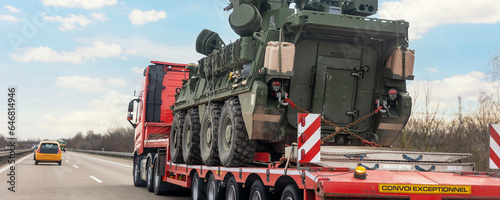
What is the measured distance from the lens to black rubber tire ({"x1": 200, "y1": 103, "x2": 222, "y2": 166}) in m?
11.7

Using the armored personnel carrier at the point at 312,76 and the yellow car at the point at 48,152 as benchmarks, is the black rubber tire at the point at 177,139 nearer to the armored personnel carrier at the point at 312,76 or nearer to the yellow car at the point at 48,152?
the armored personnel carrier at the point at 312,76

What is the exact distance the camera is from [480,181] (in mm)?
7410

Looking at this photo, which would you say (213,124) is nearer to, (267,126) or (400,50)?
(267,126)

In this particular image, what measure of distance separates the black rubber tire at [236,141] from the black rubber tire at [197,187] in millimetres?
2134

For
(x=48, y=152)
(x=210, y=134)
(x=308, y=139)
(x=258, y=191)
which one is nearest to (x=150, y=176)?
(x=210, y=134)

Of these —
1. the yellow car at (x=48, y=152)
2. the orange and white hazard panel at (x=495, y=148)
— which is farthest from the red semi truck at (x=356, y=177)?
the yellow car at (x=48, y=152)

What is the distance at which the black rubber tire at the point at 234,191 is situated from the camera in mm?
10195

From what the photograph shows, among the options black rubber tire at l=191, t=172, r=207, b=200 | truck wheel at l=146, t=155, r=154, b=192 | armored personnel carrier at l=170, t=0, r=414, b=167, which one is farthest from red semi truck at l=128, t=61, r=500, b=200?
truck wheel at l=146, t=155, r=154, b=192

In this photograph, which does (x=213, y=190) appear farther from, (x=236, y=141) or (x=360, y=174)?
(x=360, y=174)

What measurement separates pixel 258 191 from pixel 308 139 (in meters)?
1.98

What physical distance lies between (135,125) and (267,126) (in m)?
12.0

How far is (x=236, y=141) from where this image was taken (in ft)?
33.8

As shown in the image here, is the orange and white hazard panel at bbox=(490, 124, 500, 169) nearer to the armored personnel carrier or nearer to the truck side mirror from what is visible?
the armored personnel carrier

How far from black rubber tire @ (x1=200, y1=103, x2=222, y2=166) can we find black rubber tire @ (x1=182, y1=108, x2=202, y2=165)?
1.80ft
